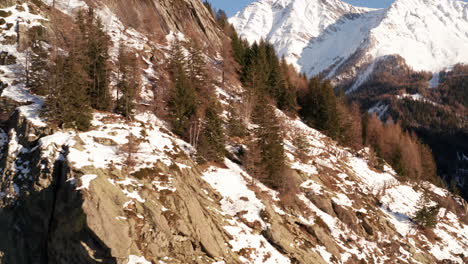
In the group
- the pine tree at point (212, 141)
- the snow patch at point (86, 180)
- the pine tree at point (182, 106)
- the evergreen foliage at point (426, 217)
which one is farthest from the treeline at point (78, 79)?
the evergreen foliage at point (426, 217)

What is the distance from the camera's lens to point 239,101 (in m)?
47.3

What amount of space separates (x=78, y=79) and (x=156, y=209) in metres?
13.8

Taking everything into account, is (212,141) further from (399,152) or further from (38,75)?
(399,152)

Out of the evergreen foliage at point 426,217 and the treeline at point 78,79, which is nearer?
the treeline at point 78,79

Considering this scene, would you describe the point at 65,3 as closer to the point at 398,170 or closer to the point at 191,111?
the point at 191,111

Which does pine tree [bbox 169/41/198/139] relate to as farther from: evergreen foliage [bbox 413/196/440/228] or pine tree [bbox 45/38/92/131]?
evergreen foliage [bbox 413/196/440/228]

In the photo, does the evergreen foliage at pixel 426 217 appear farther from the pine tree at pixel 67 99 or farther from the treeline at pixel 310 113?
the pine tree at pixel 67 99

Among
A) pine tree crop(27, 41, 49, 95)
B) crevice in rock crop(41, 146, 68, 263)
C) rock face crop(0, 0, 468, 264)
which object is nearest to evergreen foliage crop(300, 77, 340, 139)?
rock face crop(0, 0, 468, 264)

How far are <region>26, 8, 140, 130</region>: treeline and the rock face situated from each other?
1273 mm

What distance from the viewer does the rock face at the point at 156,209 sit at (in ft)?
52.4

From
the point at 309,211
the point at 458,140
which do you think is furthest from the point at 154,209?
the point at 458,140

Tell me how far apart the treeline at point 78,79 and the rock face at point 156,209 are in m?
1.27

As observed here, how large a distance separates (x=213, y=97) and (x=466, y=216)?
48396 mm

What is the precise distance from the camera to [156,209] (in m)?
17.7
